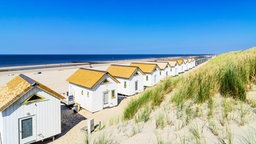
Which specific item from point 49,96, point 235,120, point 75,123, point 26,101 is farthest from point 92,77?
point 235,120

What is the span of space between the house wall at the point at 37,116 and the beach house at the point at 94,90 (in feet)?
17.5

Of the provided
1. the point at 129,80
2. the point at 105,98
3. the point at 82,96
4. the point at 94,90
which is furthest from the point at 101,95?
the point at 129,80

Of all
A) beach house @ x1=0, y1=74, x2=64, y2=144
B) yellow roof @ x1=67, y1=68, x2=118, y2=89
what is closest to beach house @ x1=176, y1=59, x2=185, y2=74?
yellow roof @ x1=67, y1=68, x2=118, y2=89

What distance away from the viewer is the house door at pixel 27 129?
386 inches

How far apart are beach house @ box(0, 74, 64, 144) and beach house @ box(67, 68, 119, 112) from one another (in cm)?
535

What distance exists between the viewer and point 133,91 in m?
23.7

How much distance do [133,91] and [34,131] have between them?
14960 millimetres

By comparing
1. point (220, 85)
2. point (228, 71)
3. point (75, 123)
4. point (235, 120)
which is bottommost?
point (75, 123)

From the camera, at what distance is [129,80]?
23.0 m

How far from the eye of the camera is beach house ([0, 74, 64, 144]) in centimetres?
935

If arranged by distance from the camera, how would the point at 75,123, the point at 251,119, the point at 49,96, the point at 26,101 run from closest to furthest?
the point at 251,119, the point at 26,101, the point at 49,96, the point at 75,123

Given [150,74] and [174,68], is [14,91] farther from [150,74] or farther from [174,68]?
[174,68]

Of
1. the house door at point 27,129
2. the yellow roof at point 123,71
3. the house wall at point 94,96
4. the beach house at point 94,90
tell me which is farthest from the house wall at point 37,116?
the yellow roof at point 123,71

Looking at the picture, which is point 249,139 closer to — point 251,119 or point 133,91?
point 251,119
